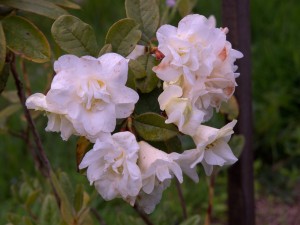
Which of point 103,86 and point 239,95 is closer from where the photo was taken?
point 103,86

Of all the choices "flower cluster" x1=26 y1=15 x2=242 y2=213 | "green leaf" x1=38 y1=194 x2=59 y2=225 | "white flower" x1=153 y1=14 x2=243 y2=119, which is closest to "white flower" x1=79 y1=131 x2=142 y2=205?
"flower cluster" x1=26 y1=15 x2=242 y2=213

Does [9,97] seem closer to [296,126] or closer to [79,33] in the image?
[79,33]

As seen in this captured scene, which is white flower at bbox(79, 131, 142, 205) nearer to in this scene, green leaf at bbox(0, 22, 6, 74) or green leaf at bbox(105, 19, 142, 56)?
green leaf at bbox(105, 19, 142, 56)

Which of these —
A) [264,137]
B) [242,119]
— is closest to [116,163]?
[242,119]

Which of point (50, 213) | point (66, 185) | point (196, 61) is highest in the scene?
point (196, 61)

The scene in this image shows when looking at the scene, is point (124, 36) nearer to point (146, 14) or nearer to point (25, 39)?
point (146, 14)

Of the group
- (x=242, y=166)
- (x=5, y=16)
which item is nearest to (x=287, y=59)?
(x=242, y=166)
